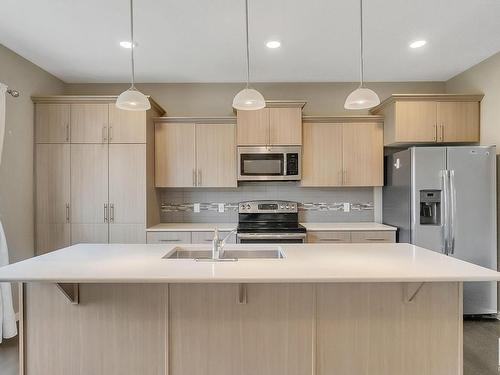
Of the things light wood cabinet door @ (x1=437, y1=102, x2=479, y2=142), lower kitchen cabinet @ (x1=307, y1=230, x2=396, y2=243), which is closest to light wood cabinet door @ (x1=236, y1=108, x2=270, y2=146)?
lower kitchen cabinet @ (x1=307, y1=230, x2=396, y2=243)

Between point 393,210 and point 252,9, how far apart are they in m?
2.64

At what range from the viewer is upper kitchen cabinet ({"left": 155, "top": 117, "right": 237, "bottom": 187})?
3.81m

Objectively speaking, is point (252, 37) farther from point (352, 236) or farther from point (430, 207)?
point (430, 207)

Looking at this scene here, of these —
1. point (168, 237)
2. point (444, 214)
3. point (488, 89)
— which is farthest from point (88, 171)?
point (488, 89)

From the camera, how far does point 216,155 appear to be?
383 cm

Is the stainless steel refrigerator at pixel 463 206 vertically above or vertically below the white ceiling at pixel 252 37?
below

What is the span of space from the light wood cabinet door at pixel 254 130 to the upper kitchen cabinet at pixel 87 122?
1093mm

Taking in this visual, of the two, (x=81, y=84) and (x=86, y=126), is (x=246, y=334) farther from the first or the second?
(x=81, y=84)

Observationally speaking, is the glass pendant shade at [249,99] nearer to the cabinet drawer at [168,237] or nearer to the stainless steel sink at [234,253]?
the stainless steel sink at [234,253]

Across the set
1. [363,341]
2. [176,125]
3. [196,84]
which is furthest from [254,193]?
[363,341]

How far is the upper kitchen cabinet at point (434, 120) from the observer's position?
3541mm

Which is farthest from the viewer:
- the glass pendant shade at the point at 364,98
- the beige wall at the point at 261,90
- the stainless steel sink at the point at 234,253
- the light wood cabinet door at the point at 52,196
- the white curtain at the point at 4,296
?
the beige wall at the point at 261,90

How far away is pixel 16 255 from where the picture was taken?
318cm


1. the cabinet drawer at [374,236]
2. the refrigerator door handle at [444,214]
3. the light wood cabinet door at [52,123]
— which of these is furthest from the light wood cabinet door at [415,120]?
the light wood cabinet door at [52,123]
